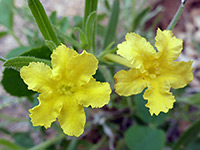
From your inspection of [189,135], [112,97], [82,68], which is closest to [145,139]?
[189,135]

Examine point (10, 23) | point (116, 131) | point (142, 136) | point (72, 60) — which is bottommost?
point (116, 131)

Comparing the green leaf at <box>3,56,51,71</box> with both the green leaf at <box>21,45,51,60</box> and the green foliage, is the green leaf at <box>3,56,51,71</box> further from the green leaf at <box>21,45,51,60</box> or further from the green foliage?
the green foliage

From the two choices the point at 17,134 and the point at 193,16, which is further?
the point at 193,16

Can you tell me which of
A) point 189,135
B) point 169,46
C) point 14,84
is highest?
point 169,46

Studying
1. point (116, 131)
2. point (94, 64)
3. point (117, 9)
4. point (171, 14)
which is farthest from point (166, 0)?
point (94, 64)

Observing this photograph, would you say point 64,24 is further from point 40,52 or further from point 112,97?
point 112,97

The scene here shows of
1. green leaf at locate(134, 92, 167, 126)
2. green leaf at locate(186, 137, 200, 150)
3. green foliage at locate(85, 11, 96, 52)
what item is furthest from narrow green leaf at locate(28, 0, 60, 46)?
green leaf at locate(186, 137, 200, 150)

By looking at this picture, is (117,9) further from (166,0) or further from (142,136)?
(166,0)
